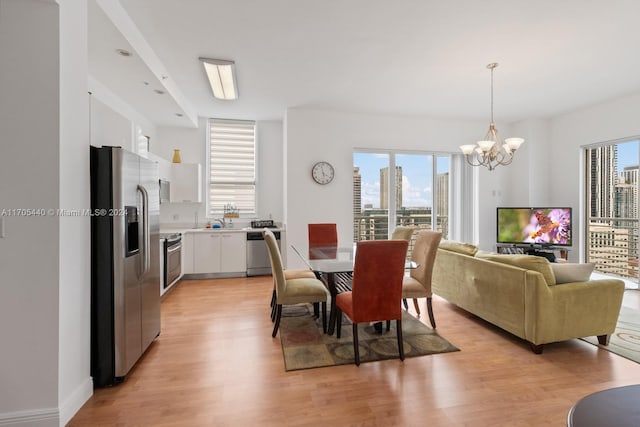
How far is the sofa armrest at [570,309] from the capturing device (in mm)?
2475

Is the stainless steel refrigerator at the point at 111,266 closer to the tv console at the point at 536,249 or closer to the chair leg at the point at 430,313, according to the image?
the chair leg at the point at 430,313

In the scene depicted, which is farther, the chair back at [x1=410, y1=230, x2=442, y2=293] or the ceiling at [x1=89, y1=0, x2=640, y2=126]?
the chair back at [x1=410, y1=230, x2=442, y2=293]

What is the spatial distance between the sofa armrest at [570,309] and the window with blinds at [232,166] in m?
4.70

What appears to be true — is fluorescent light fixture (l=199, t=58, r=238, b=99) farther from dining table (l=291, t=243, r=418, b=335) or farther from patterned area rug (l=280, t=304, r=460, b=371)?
patterned area rug (l=280, t=304, r=460, b=371)

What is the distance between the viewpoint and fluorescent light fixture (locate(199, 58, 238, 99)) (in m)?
3.44

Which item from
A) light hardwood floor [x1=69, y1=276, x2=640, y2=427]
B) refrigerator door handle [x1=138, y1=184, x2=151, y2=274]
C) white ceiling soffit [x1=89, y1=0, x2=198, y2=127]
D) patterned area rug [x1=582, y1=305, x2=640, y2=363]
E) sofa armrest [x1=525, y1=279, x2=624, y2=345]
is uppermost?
white ceiling soffit [x1=89, y1=0, x2=198, y2=127]

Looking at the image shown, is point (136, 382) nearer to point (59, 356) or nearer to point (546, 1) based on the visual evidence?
point (59, 356)

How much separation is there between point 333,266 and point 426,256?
3.40ft

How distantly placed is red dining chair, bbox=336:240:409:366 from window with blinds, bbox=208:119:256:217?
3942 mm
